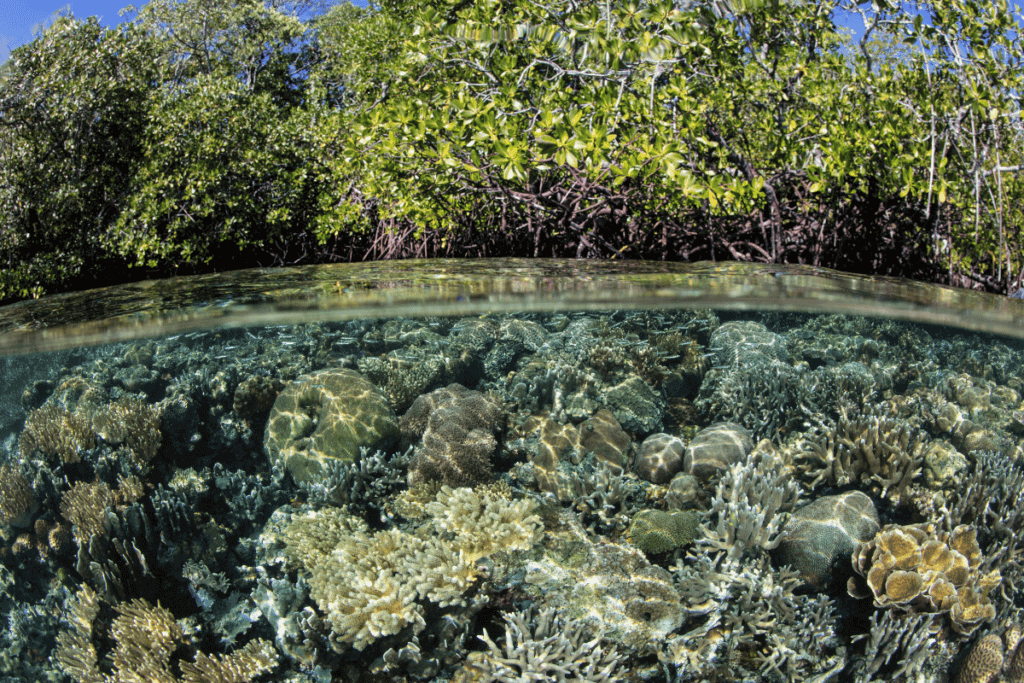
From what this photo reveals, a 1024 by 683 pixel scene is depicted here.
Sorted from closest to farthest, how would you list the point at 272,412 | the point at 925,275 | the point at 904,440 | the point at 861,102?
the point at 904,440 < the point at 272,412 < the point at 861,102 < the point at 925,275

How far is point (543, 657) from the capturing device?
5.34 metres

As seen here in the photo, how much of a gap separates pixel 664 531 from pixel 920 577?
86.5 inches

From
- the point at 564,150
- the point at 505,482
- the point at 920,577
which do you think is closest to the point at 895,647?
the point at 920,577

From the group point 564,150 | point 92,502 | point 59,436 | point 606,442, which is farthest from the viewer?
point 59,436

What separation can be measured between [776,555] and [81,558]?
690 cm

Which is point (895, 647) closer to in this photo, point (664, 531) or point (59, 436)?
point (664, 531)

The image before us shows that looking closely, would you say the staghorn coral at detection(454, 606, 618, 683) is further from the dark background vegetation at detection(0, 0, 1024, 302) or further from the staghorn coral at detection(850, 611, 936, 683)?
the dark background vegetation at detection(0, 0, 1024, 302)

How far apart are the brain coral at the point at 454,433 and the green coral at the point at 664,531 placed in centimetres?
164

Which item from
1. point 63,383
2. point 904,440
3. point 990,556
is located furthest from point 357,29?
point 990,556

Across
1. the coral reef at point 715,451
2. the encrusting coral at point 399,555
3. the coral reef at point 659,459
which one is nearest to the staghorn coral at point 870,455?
the coral reef at point 715,451

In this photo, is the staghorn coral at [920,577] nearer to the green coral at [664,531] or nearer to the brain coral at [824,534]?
the brain coral at [824,534]

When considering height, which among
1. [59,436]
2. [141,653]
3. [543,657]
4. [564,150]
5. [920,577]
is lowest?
[141,653]

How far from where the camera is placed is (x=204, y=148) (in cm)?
1480

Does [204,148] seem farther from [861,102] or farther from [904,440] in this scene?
[904,440]
